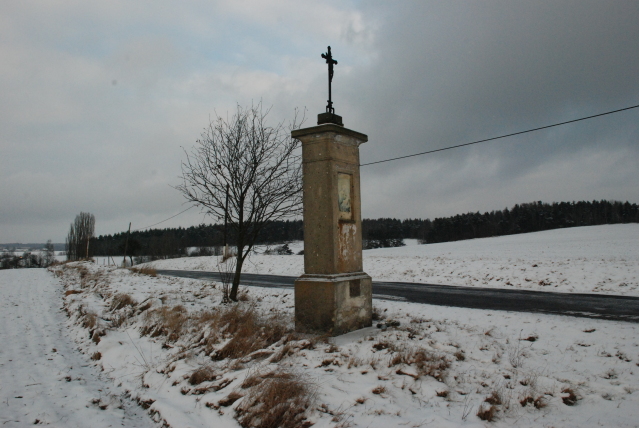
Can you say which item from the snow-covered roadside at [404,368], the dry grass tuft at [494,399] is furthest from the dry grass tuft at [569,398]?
the dry grass tuft at [494,399]

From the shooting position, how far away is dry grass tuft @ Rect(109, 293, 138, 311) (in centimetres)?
932

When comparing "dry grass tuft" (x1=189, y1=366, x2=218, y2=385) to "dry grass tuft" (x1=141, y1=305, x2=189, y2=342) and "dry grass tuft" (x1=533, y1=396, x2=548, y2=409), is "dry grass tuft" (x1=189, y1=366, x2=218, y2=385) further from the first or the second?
"dry grass tuft" (x1=533, y1=396, x2=548, y2=409)

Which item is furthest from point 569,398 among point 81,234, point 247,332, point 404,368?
point 81,234

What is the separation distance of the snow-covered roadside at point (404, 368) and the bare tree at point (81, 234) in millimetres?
55885

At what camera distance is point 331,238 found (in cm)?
600

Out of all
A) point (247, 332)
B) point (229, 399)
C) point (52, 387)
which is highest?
point (247, 332)

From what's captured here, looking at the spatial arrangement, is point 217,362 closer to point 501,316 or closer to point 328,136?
point 328,136

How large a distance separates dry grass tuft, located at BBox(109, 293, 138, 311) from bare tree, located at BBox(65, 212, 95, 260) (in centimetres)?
5109

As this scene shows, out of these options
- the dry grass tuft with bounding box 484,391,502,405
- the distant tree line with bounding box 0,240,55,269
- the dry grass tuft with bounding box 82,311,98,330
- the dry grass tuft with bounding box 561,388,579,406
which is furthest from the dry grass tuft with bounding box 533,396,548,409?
the distant tree line with bounding box 0,240,55,269

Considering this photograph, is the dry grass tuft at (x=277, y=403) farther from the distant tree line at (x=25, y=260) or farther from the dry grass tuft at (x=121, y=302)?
the distant tree line at (x=25, y=260)

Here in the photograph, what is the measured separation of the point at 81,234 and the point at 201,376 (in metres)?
62.3

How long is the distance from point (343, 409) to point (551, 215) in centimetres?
7034

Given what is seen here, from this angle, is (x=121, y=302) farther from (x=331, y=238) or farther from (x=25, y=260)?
(x=25, y=260)

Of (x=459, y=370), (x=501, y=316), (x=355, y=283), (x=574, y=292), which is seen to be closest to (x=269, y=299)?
(x=355, y=283)
